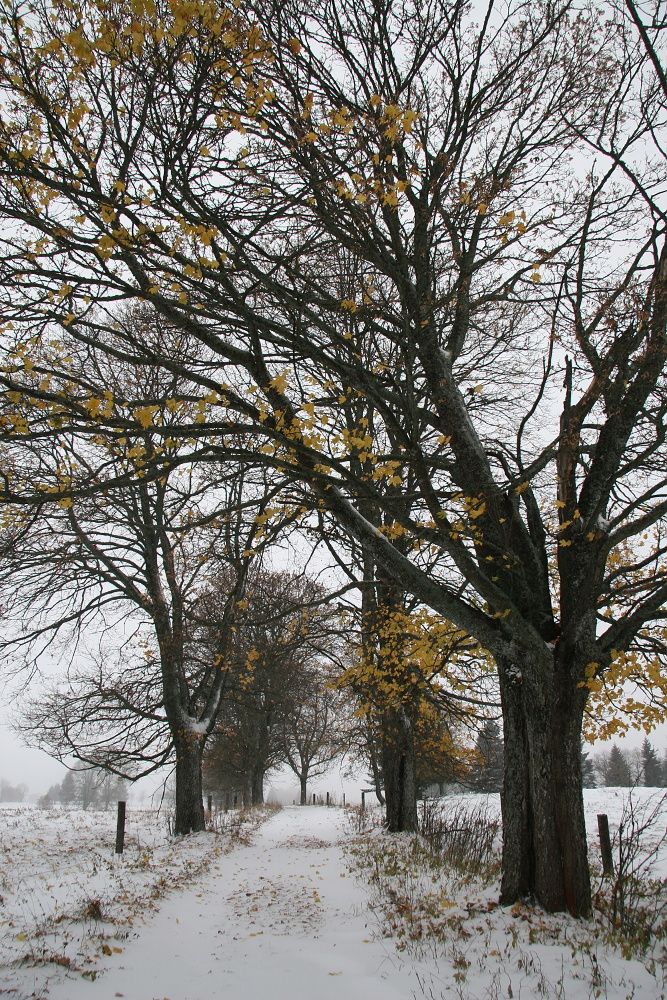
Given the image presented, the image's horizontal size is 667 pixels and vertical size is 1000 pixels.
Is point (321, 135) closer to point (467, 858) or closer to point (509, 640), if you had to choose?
point (509, 640)

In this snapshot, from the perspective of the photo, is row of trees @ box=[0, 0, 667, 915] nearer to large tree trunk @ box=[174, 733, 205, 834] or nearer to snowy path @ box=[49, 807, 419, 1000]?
snowy path @ box=[49, 807, 419, 1000]

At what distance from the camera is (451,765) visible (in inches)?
539

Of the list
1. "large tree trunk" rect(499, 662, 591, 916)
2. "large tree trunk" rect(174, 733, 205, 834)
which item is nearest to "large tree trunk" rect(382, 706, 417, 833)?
"large tree trunk" rect(174, 733, 205, 834)

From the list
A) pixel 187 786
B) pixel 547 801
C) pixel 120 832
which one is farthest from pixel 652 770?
pixel 547 801

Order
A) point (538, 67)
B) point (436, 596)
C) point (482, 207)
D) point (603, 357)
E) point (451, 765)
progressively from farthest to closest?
point (451, 765) → point (538, 67) → point (603, 357) → point (436, 596) → point (482, 207)

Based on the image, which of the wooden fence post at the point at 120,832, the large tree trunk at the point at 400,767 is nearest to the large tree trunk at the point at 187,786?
the wooden fence post at the point at 120,832

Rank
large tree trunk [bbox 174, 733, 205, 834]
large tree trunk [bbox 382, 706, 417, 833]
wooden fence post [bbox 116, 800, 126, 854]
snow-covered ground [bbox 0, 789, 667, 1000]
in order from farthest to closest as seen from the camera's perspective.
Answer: large tree trunk [bbox 174, 733, 205, 834], wooden fence post [bbox 116, 800, 126, 854], large tree trunk [bbox 382, 706, 417, 833], snow-covered ground [bbox 0, 789, 667, 1000]

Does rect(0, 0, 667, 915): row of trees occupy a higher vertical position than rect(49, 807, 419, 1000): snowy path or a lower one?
higher

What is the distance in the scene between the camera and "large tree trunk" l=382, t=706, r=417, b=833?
1141cm

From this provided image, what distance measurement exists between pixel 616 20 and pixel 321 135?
3.68 metres

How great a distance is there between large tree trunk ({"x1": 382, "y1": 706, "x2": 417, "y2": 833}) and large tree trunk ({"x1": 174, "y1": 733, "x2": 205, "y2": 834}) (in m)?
4.21

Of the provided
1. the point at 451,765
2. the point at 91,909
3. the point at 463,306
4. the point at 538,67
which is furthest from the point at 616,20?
the point at 451,765

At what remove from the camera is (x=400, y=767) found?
459 inches

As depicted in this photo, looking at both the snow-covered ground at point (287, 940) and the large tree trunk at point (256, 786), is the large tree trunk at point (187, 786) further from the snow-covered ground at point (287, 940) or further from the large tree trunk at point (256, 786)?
the large tree trunk at point (256, 786)
